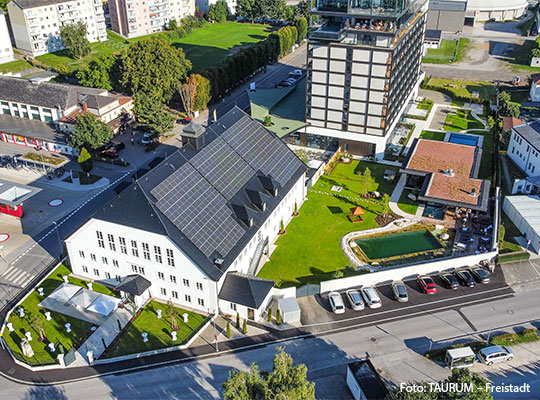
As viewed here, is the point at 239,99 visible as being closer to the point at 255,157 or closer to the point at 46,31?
the point at 255,157

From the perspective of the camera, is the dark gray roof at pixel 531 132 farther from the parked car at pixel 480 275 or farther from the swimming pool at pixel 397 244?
the parked car at pixel 480 275

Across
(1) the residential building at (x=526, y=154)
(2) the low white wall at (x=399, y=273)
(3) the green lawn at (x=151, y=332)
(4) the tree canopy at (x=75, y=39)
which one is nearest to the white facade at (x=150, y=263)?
(3) the green lawn at (x=151, y=332)

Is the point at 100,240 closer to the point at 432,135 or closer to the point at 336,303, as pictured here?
the point at 336,303

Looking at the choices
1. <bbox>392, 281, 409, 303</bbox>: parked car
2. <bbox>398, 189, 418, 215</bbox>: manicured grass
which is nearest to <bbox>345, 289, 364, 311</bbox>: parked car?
<bbox>392, 281, 409, 303</bbox>: parked car

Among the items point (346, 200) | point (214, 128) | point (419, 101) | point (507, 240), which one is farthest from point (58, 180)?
point (419, 101)

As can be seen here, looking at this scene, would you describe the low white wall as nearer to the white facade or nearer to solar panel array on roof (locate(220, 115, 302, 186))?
the white facade

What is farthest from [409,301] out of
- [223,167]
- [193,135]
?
[193,135]
